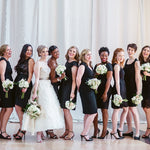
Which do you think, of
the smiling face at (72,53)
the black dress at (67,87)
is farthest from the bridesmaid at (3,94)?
the smiling face at (72,53)

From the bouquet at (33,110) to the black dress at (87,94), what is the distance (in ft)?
2.61

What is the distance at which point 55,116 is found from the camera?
178 inches

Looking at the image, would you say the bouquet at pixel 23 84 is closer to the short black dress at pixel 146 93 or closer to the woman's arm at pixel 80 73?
the woman's arm at pixel 80 73

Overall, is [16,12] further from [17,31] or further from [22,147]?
[22,147]

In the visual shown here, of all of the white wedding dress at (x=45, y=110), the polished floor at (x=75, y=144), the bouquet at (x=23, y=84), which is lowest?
the polished floor at (x=75, y=144)

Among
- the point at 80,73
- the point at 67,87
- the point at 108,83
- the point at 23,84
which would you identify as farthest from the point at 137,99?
the point at 23,84

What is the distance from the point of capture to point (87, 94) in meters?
4.65

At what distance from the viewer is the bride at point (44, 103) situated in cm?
443

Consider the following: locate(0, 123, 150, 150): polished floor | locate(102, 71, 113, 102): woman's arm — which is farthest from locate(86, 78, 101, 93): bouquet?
locate(0, 123, 150, 150): polished floor

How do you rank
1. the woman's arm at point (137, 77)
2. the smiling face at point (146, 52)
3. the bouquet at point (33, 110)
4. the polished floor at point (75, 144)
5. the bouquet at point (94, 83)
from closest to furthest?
the polished floor at point (75, 144), the bouquet at point (33, 110), the bouquet at point (94, 83), the woman's arm at point (137, 77), the smiling face at point (146, 52)

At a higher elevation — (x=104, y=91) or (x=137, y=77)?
(x=137, y=77)

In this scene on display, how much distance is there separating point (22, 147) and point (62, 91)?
125cm

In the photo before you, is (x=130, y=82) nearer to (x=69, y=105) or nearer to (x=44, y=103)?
(x=69, y=105)

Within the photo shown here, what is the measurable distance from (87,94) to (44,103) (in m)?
0.75
